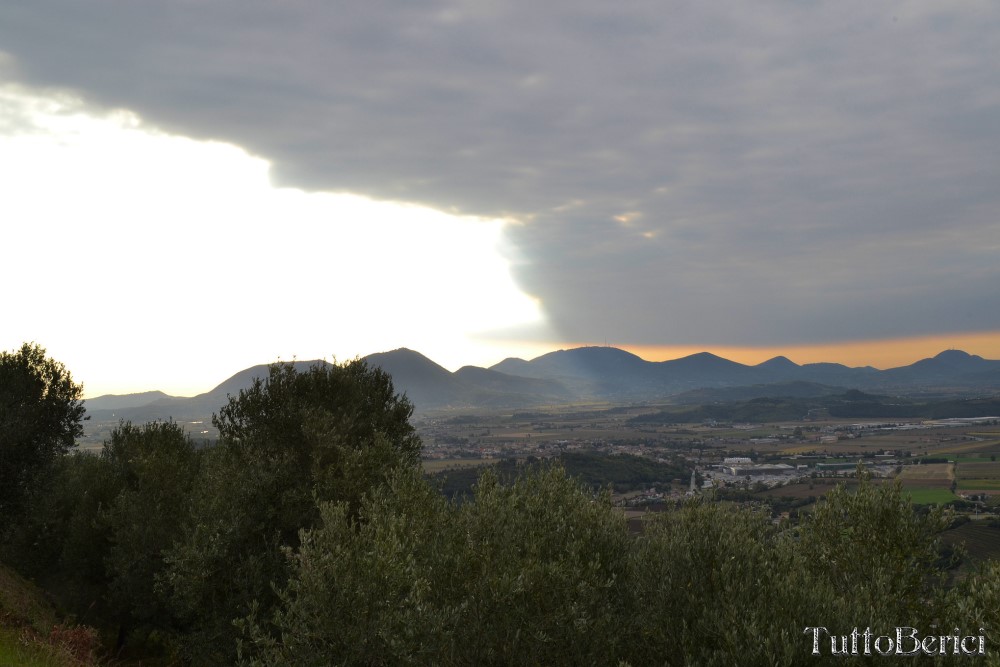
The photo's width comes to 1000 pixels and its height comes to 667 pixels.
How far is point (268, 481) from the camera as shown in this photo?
3212 centimetres

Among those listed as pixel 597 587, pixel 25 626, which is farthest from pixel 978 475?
pixel 25 626

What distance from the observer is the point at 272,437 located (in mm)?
36125

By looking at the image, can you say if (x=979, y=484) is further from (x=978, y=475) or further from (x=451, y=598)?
(x=451, y=598)

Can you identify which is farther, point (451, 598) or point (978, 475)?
point (978, 475)

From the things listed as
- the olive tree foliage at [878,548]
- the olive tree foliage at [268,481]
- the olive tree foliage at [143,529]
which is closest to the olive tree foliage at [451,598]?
the olive tree foliage at [268,481]

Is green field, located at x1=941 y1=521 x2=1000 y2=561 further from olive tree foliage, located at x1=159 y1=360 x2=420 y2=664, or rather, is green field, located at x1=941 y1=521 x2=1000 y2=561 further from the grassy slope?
the grassy slope

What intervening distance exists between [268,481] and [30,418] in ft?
62.6

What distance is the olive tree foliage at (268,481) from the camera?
29125 millimetres

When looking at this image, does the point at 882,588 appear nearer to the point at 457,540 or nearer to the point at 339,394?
the point at 457,540

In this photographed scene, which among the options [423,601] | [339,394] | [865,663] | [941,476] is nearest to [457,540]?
[423,601]

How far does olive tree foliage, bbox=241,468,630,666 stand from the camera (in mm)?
18578

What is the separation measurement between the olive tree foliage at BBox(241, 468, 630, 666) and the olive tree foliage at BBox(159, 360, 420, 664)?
497 cm

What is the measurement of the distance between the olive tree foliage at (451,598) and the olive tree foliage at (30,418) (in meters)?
28.5

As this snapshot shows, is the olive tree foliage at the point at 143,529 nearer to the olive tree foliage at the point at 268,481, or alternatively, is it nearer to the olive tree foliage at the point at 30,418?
the olive tree foliage at the point at 268,481
